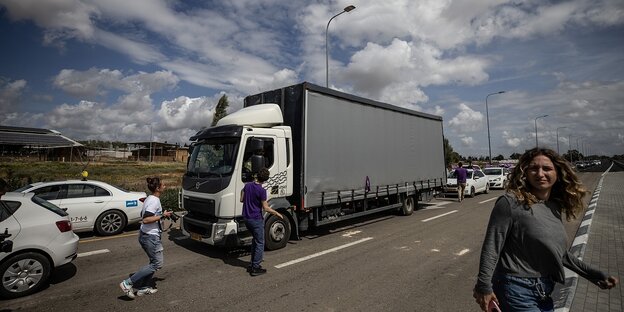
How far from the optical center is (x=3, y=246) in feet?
13.0

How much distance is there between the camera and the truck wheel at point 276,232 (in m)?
6.66

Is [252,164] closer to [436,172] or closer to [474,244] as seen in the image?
[474,244]

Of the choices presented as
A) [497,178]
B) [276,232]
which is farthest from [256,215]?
[497,178]

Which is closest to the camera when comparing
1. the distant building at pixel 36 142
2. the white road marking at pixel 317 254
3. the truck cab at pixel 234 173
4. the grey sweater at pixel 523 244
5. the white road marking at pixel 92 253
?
the grey sweater at pixel 523 244

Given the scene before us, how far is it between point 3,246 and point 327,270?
4.45 meters

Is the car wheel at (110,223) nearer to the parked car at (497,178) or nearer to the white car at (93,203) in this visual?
the white car at (93,203)

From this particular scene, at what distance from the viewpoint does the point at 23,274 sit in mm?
4637

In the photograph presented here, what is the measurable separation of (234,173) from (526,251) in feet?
16.3

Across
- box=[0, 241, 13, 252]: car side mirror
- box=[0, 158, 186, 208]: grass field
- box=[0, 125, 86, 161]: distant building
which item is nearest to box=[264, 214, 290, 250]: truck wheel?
box=[0, 241, 13, 252]: car side mirror

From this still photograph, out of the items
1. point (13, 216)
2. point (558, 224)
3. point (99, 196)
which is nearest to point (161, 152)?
point (99, 196)

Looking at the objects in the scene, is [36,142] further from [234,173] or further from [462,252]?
[462,252]

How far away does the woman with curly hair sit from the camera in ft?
7.16

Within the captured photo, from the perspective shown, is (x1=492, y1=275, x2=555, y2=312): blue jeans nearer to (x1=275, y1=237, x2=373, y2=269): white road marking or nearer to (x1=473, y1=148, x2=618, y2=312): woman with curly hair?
(x1=473, y1=148, x2=618, y2=312): woman with curly hair

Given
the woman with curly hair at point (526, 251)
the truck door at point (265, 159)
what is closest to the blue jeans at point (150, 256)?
the truck door at point (265, 159)
